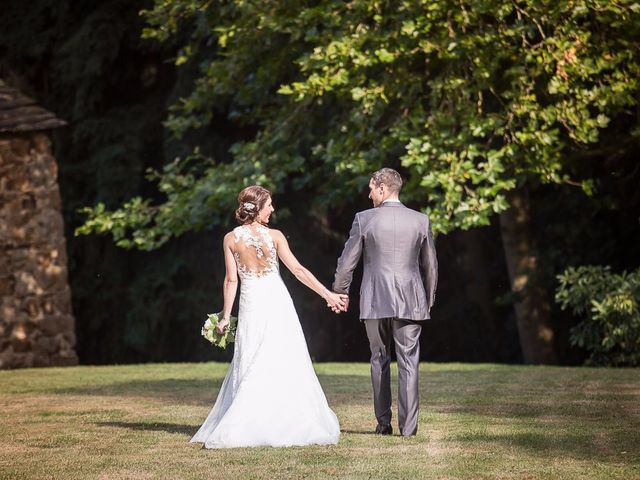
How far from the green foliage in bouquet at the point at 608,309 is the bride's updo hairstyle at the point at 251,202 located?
8.36 m

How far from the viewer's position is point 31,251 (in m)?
19.0

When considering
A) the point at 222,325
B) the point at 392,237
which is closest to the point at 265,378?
the point at 222,325

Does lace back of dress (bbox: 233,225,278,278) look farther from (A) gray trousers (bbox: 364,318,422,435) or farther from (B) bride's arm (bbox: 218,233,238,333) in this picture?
(A) gray trousers (bbox: 364,318,422,435)

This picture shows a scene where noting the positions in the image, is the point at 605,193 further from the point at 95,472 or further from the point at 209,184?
the point at 95,472

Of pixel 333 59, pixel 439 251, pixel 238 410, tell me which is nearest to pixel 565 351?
pixel 439 251

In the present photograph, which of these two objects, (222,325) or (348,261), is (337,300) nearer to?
(348,261)

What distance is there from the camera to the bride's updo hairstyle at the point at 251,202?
9.35m

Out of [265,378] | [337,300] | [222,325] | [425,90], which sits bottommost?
[265,378]

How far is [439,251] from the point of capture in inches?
979

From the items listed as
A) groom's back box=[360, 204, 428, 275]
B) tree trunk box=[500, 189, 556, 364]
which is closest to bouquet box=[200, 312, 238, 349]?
groom's back box=[360, 204, 428, 275]

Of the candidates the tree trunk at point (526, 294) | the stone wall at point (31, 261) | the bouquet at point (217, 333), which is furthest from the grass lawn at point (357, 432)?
the tree trunk at point (526, 294)

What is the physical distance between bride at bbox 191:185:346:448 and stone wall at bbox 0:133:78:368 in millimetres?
9862

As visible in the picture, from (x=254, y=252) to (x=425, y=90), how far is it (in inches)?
403

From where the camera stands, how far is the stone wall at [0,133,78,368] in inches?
738
